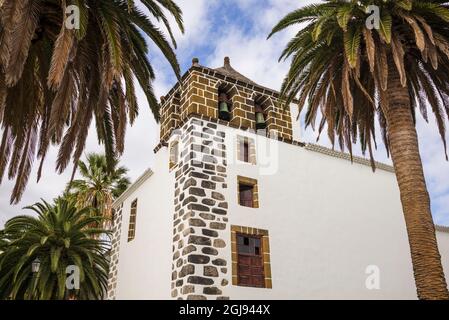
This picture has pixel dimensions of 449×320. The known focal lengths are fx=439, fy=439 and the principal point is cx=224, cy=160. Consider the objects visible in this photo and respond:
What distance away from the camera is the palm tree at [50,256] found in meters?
16.2

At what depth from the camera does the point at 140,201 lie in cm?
1376

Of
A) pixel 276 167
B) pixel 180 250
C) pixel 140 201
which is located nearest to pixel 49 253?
pixel 140 201

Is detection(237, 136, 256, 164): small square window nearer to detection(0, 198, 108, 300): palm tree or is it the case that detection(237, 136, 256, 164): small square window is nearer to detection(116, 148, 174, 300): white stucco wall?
detection(116, 148, 174, 300): white stucco wall

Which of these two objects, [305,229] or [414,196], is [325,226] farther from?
[414,196]

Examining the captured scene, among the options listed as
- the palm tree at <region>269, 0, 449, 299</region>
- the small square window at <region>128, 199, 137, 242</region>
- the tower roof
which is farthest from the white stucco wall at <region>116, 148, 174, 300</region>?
the palm tree at <region>269, 0, 449, 299</region>

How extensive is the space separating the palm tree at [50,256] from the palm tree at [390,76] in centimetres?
1103

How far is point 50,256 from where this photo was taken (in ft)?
55.0

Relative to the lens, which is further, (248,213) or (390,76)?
(248,213)

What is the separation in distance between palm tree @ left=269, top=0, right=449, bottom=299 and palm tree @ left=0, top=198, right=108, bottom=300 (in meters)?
11.0

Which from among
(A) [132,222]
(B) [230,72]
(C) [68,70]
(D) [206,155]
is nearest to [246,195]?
(D) [206,155]

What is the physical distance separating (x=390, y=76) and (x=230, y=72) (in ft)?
19.4

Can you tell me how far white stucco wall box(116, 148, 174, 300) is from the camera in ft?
37.3

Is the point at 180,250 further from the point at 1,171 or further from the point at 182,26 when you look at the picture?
the point at 182,26

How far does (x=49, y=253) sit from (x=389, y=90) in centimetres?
1410
